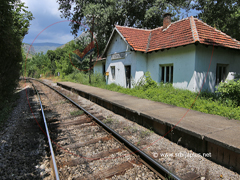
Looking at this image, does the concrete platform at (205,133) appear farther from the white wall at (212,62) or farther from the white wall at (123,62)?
the white wall at (123,62)

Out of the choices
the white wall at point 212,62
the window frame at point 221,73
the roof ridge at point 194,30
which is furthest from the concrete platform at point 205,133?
the window frame at point 221,73

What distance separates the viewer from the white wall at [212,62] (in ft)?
33.5

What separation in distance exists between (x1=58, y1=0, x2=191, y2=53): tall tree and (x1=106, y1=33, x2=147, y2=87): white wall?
22.8ft

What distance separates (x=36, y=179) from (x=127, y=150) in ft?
6.68

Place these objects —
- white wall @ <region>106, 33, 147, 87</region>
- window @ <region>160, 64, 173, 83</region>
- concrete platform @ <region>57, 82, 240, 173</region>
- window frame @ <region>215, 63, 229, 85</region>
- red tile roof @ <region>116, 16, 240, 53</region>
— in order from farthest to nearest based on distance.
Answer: white wall @ <region>106, 33, 147, 87</region>, window @ <region>160, 64, 173, 83</region>, window frame @ <region>215, 63, 229, 85</region>, red tile roof @ <region>116, 16, 240, 53</region>, concrete platform @ <region>57, 82, 240, 173</region>

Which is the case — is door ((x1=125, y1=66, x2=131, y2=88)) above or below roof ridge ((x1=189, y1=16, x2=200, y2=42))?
below

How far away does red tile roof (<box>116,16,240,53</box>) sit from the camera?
10492mm

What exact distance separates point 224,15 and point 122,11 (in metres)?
12.9

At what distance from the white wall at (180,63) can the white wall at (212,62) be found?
0.35m

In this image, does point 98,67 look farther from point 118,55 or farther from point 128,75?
point 128,75

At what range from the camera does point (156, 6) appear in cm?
2264

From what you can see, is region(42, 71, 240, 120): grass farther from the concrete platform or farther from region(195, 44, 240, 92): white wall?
region(195, 44, 240, 92): white wall

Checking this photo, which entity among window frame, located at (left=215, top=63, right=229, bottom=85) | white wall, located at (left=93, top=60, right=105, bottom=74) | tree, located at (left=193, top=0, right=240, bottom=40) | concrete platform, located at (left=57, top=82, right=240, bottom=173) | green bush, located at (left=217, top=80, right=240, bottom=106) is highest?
tree, located at (left=193, top=0, right=240, bottom=40)

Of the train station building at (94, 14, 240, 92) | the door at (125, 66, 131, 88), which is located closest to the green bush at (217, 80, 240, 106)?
the train station building at (94, 14, 240, 92)
